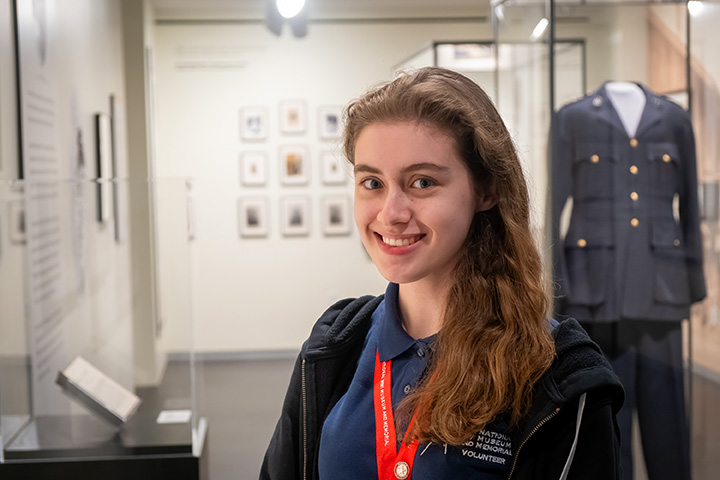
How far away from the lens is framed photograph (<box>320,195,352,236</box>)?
14.4ft

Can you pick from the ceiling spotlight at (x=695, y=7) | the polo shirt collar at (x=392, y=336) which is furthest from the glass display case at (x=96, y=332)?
the ceiling spotlight at (x=695, y=7)

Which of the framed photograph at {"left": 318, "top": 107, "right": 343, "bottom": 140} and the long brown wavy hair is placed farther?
the framed photograph at {"left": 318, "top": 107, "right": 343, "bottom": 140}

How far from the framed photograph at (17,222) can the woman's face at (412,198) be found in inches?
73.5

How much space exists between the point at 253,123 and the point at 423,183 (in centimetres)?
338

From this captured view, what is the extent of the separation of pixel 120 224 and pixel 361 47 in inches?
85.3

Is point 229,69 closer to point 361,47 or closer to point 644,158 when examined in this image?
point 361,47

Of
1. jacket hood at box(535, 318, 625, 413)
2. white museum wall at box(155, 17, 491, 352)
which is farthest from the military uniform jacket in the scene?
jacket hood at box(535, 318, 625, 413)

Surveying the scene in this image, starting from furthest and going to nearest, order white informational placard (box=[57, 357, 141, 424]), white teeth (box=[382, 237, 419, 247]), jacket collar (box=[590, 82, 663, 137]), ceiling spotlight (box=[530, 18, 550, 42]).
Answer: ceiling spotlight (box=[530, 18, 550, 42])
jacket collar (box=[590, 82, 663, 137])
white informational placard (box=[57, 357, 141, 424])
white teeth (box=[382, 237, 419, 247])

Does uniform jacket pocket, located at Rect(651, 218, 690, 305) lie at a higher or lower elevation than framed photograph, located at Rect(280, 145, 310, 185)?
lower

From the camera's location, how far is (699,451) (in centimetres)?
308

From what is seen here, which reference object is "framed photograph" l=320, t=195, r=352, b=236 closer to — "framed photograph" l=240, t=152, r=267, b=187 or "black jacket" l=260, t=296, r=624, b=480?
"framed photograph" l=240, t=152, r=267, b=187

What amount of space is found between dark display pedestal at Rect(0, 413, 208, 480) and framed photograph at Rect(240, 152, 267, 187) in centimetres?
181

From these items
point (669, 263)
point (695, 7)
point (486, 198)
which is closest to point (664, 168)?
point (669, 263)

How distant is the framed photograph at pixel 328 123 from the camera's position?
4.40m
